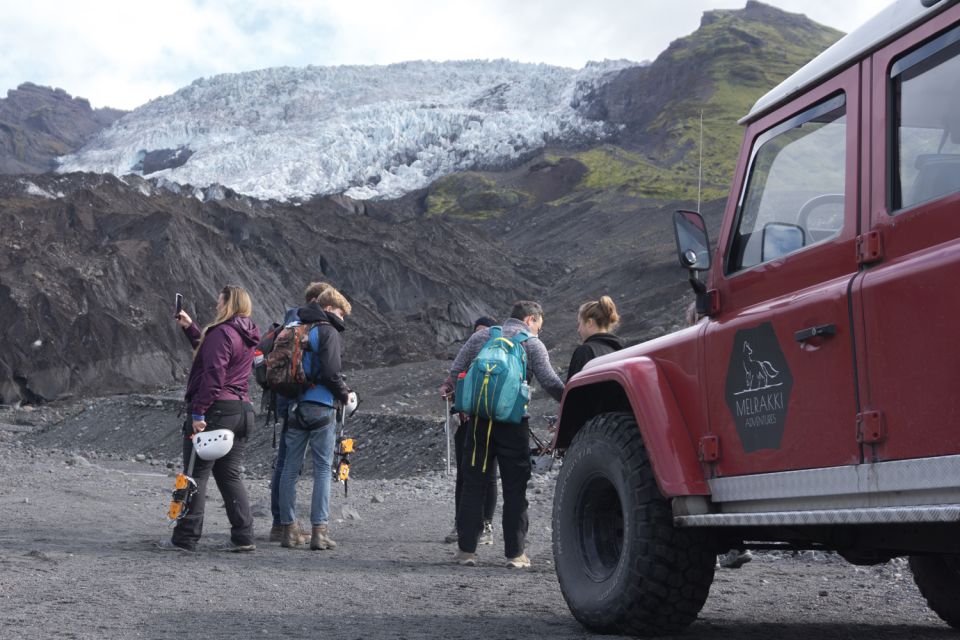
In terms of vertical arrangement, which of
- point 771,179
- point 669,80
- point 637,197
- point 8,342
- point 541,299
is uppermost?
point 669,80

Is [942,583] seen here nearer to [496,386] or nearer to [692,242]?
[692,242]

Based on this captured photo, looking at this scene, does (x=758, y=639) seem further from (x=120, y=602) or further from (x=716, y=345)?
(x=120, y=602)

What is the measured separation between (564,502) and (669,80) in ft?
360

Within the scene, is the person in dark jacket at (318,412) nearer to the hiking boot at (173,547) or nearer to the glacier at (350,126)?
the hiking boot at (173,547)

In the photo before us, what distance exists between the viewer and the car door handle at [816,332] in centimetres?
361

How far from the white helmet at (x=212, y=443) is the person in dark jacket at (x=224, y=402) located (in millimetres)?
89

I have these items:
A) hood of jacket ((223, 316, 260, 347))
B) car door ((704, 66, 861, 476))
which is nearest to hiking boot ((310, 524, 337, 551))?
hood of jacket ((223, 316, 260, 347))

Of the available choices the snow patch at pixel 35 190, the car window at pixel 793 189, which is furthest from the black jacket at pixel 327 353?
the snow patch at pixel 35 190

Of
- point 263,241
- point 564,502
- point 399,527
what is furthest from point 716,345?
point 263,241

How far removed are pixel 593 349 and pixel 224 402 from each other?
8.58ft

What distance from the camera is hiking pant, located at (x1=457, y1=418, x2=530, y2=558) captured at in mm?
7266

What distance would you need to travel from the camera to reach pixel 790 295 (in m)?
3.93

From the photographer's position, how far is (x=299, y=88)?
450 ft

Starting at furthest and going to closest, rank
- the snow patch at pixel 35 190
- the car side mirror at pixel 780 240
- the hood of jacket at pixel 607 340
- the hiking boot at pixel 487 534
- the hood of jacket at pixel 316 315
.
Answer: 1. the snow patch at pixel 35 190
2. the hiking boot at pixel 487 534
3. the hood of jacket at pixel 316 315
4. the hood of jacket at pixel 607 340
5. the car side mirror at pixel 780 240
